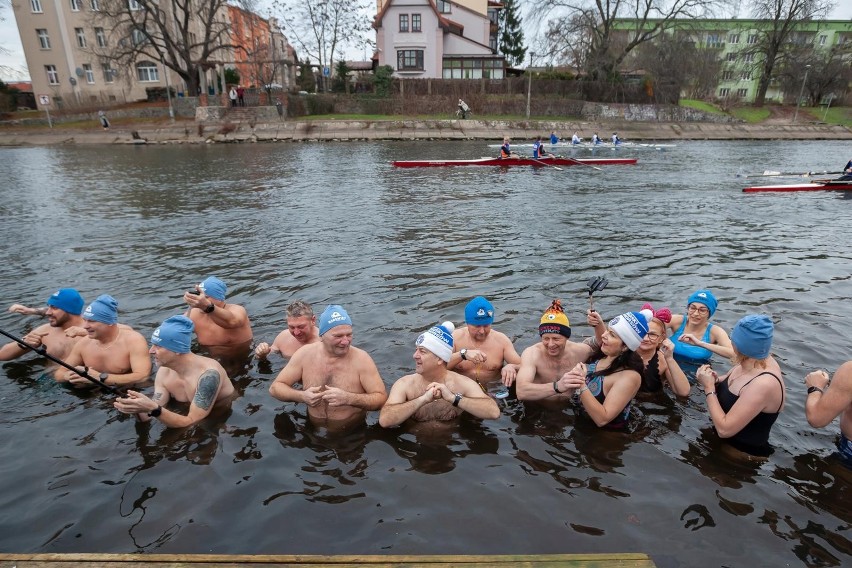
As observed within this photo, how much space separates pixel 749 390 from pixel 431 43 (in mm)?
63139

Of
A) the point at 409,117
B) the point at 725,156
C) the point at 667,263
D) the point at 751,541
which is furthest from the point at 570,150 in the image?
the point at 751,541

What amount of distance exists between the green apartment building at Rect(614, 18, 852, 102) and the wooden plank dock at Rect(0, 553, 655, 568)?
77.5 m

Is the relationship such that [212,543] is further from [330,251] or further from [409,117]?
[409,117]

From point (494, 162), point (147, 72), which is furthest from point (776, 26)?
point (147, 72)

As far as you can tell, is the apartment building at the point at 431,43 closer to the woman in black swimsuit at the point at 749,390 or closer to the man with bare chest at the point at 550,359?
the man with bare chest at the point at 550,359

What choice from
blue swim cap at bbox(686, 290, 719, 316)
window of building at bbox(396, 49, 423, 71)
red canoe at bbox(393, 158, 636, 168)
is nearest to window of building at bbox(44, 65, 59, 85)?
window of building at bbox(396, 49, 423, 71)

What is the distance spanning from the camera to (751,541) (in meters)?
4.37

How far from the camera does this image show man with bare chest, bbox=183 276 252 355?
7328mm

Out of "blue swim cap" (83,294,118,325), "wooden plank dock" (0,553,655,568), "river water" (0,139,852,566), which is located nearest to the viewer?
"wooden plank dock" (0,553,655,568)

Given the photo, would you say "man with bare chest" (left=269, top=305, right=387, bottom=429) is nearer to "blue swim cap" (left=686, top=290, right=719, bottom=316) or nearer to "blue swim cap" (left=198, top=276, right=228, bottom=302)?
"blue swim cap" (left=198, top=276, right=228, bottom=302)

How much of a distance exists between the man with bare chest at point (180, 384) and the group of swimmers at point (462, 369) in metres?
0.01

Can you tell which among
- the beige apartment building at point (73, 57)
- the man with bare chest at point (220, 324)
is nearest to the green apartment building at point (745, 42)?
the beige apartment building at point (73, 57)

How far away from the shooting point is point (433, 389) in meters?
5.06

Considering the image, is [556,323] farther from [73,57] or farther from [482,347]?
[73,57]
